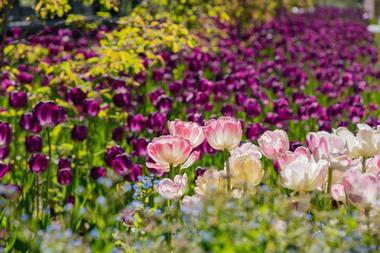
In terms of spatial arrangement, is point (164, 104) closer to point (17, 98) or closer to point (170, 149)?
point (17, 98)

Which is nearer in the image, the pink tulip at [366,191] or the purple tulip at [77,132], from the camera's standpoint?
the pink tulip at [366,191]

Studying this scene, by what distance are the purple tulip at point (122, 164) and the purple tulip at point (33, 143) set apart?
0.50 metres

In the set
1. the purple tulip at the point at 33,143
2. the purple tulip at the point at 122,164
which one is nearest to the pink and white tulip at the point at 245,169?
the purple tulip at the point at 122,164

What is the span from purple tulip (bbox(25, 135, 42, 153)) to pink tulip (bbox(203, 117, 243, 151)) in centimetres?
153

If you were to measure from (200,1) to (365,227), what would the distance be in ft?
23.4

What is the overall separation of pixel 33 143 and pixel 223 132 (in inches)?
64.4

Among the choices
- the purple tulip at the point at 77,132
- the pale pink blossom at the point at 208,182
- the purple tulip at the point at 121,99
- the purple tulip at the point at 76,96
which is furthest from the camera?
the purple tulip at the point at 121,99

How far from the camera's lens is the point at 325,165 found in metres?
2.55

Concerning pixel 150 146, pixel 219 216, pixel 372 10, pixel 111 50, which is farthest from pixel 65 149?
pixel 372 10

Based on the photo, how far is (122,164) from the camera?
3.88 metres

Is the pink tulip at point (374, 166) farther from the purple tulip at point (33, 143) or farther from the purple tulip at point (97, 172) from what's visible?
the purple tulip at point (33, 143)

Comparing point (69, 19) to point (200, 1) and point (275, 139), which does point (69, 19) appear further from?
point (200, 1)

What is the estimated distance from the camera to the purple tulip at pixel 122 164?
3867 millimetres

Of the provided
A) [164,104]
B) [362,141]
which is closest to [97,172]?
[164,104]
